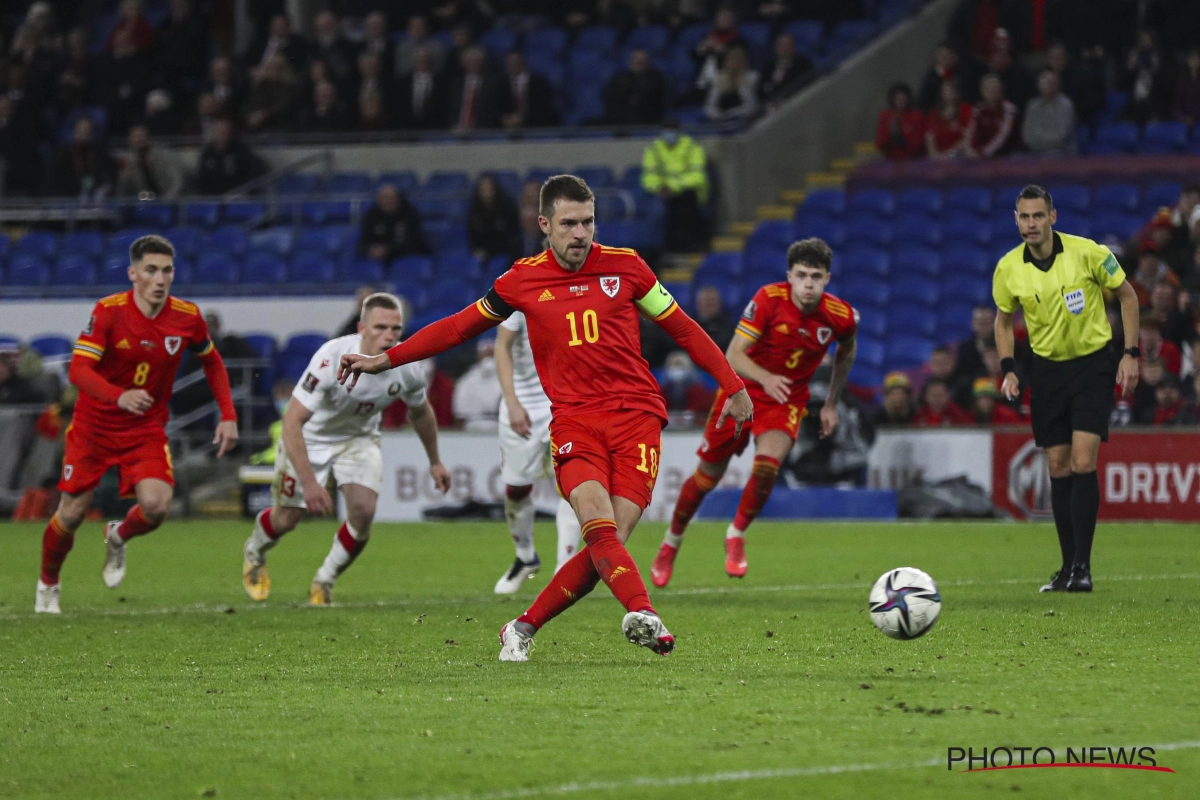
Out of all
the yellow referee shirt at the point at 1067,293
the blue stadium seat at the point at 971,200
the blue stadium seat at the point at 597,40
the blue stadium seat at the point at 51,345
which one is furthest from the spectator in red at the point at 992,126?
the yellow referee shirt at the point at 1067,293

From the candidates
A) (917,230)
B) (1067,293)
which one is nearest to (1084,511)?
(1067,293)

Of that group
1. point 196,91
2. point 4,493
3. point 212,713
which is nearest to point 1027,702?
point 212,713

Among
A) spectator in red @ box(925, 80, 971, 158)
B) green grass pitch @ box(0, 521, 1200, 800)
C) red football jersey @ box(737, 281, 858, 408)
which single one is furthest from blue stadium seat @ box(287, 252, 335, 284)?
red football jersey @ box(737, 281, 858, 408)

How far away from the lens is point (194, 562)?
15266mm

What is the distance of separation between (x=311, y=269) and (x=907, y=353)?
27.5ft

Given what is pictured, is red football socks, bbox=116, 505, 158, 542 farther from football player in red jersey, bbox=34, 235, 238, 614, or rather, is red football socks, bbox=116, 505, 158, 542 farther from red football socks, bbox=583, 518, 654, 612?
red football socks, bbox=583, 518, 654, 612

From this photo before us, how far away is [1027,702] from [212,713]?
296 centimetres

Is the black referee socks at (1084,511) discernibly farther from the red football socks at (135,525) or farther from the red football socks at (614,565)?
the red football socks at (135,525)

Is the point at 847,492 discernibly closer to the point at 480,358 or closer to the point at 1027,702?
the point at 480,358

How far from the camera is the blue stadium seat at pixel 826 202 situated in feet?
79.1

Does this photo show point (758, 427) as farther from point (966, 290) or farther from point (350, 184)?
point (350, 184)

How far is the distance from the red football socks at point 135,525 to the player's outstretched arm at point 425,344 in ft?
12.7

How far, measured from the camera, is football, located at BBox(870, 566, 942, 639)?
789 cm

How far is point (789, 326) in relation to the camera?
11.7m
